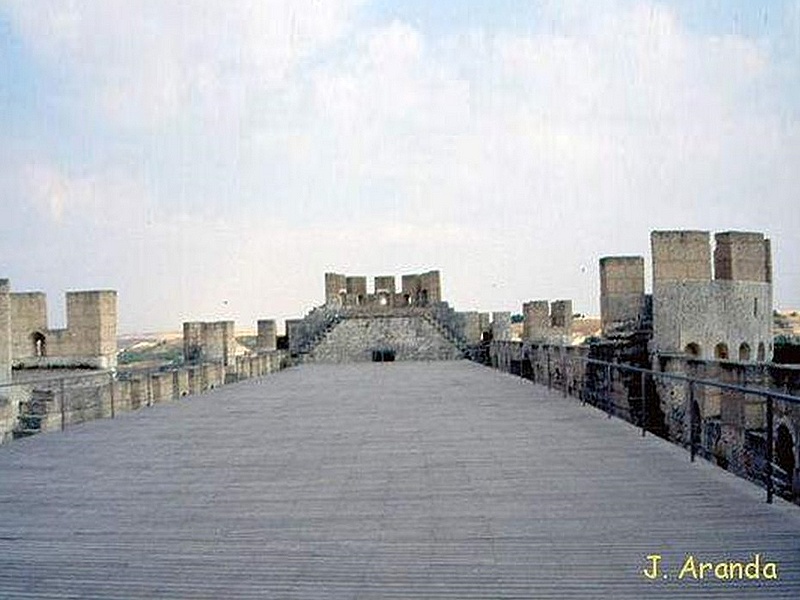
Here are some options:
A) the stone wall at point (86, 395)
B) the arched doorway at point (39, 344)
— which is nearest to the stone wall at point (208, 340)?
the stone wall at point (86, 395)

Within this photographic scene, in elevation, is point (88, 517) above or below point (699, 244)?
below

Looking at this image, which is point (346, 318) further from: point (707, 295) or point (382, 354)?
point (707, 295)

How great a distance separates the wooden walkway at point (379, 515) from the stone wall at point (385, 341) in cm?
2269

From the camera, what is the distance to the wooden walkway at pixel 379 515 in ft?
14.8

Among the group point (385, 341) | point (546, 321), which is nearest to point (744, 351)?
point (546, 321)

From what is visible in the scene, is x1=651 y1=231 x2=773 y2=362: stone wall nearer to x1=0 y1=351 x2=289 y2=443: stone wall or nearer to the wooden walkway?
the wooden walkway

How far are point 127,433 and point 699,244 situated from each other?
13721 mm

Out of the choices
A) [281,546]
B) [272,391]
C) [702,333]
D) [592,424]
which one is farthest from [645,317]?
[281,546]

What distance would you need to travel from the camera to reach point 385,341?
35000mm

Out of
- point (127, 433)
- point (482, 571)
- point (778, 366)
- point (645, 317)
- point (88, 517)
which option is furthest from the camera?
point (645, 317)

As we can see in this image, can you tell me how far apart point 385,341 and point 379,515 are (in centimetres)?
2904

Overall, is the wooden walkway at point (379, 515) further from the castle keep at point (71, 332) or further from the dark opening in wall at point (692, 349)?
the dark opening in wall at point (692, 349)

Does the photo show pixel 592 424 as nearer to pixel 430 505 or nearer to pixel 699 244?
pixel 430 505

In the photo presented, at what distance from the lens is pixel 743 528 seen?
5340 mm
